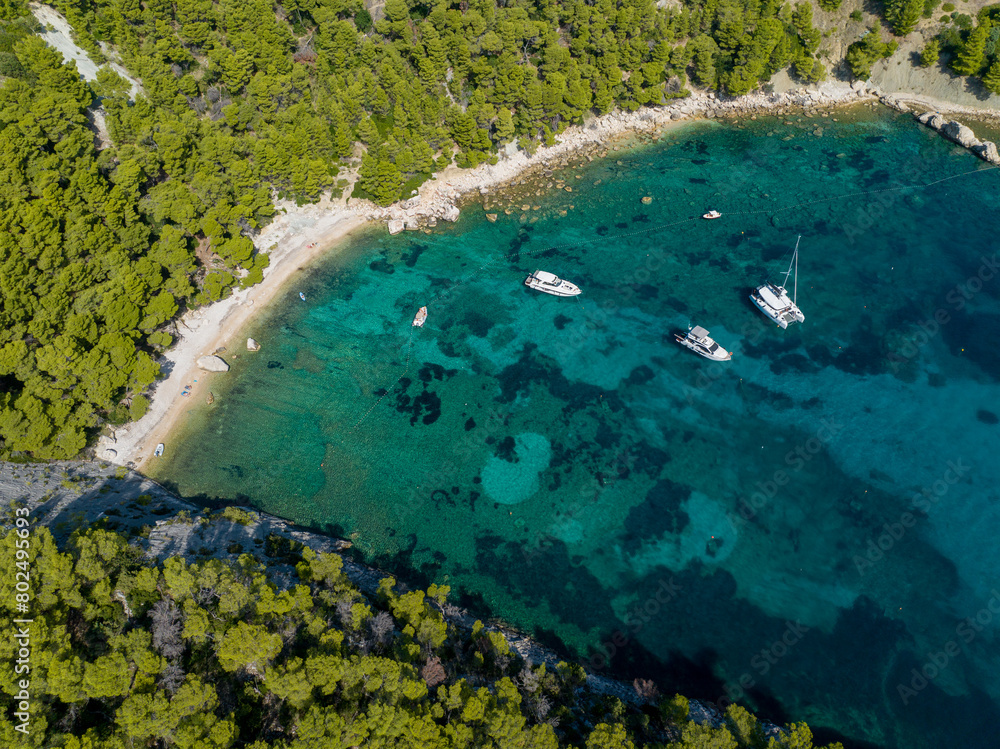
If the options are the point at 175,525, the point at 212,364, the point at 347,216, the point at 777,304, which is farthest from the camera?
the point at 347,216

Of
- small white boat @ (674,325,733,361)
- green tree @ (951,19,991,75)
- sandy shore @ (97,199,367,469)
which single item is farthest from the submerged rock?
sandy shore @ (97,199,367,469)

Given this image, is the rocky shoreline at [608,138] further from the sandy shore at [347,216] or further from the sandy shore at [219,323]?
the sandy shore at [219,323]

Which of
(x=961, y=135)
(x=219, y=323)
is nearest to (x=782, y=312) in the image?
(x=961, y=135)

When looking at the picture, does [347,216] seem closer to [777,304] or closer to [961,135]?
[777,304]

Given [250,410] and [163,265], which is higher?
[163,265]

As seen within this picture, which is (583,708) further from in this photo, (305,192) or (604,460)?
(305,192)

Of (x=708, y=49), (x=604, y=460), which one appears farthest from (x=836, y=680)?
(x=708, y=49)
